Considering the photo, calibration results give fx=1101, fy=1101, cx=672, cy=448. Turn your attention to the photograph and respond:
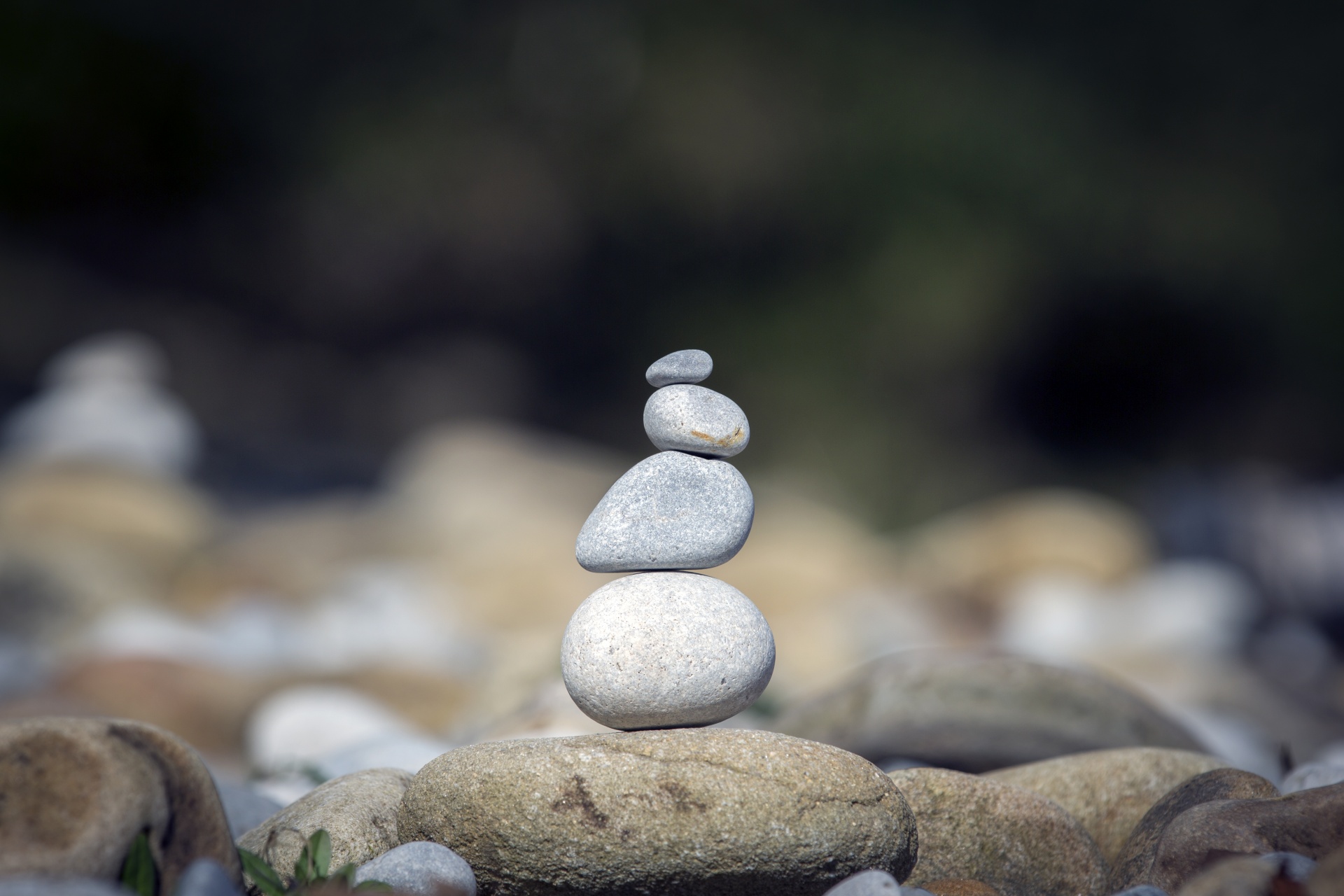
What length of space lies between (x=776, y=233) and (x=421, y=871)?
14.8 metres

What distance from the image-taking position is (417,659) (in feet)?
25.6

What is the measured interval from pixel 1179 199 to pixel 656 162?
7.64m

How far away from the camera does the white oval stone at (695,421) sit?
349 cm

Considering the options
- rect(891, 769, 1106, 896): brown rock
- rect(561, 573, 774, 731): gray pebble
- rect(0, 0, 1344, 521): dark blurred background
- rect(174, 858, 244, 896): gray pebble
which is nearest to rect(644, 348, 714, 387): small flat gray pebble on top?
rect(561, 573, 774, 731): gray pebble

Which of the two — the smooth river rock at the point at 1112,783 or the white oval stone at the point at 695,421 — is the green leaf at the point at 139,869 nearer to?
the white oval stone at the point at 695,421

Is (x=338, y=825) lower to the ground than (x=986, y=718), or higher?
lower

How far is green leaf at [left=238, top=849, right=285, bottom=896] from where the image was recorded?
2797 millimetres

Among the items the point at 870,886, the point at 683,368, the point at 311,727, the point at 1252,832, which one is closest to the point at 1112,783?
the point at 1252,832

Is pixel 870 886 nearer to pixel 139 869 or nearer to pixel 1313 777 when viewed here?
pixel 139 869

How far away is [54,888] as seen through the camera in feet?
7.54

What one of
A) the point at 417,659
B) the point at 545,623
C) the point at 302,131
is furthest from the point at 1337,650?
the point at 302,131

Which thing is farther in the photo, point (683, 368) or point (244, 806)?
point (244, 806)

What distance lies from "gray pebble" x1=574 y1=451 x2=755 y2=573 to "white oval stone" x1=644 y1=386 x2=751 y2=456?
0.06 meters

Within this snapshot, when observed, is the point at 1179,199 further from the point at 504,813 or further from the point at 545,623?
the point at 504,813
